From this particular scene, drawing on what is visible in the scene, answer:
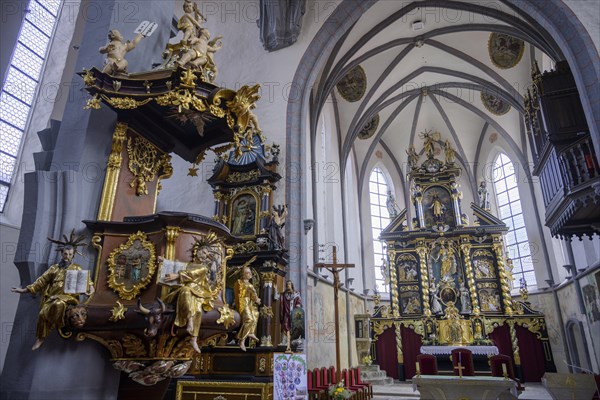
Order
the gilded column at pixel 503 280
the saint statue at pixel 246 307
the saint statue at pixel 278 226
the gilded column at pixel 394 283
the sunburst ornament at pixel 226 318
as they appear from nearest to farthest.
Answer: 1. the sunburst ornament at pixel 226 318
2. the saint statue at pixel 246 307
3. the saint statue at pixel 278 226
4. the gilded column at pixel 503 280
5. the gilded column at pixel 394 283

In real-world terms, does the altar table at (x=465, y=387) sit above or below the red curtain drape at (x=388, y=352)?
below

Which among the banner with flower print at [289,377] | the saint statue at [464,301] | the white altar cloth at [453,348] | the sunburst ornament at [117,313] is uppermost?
the saint statue at [464,301]

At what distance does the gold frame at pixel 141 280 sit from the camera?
139 inches

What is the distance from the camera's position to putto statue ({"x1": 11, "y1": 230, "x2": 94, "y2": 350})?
10.6ft

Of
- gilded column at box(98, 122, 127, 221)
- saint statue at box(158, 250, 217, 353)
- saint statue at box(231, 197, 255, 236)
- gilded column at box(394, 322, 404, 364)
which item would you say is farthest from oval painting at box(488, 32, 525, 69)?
saint statue at box(158, 250, 217, 353)

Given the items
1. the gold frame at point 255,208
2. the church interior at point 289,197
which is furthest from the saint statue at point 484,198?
the gold frame at point 255,208

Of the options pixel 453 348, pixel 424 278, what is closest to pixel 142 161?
pixel 453 348

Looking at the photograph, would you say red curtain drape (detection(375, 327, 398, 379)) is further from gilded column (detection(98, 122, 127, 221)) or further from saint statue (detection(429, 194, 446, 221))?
gilded column (detection(98, 122, 127, 221))

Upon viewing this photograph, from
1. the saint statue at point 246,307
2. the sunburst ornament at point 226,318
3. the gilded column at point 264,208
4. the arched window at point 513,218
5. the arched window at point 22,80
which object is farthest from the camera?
the arched window at point 513,218

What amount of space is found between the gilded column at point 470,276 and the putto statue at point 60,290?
14.7 metres

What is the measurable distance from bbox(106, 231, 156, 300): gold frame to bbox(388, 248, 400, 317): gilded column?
543 inches

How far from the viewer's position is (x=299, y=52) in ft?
34.4

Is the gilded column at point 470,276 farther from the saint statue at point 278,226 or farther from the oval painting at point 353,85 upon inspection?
the saint statue at point 278,226

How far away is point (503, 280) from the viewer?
15.5 metres
